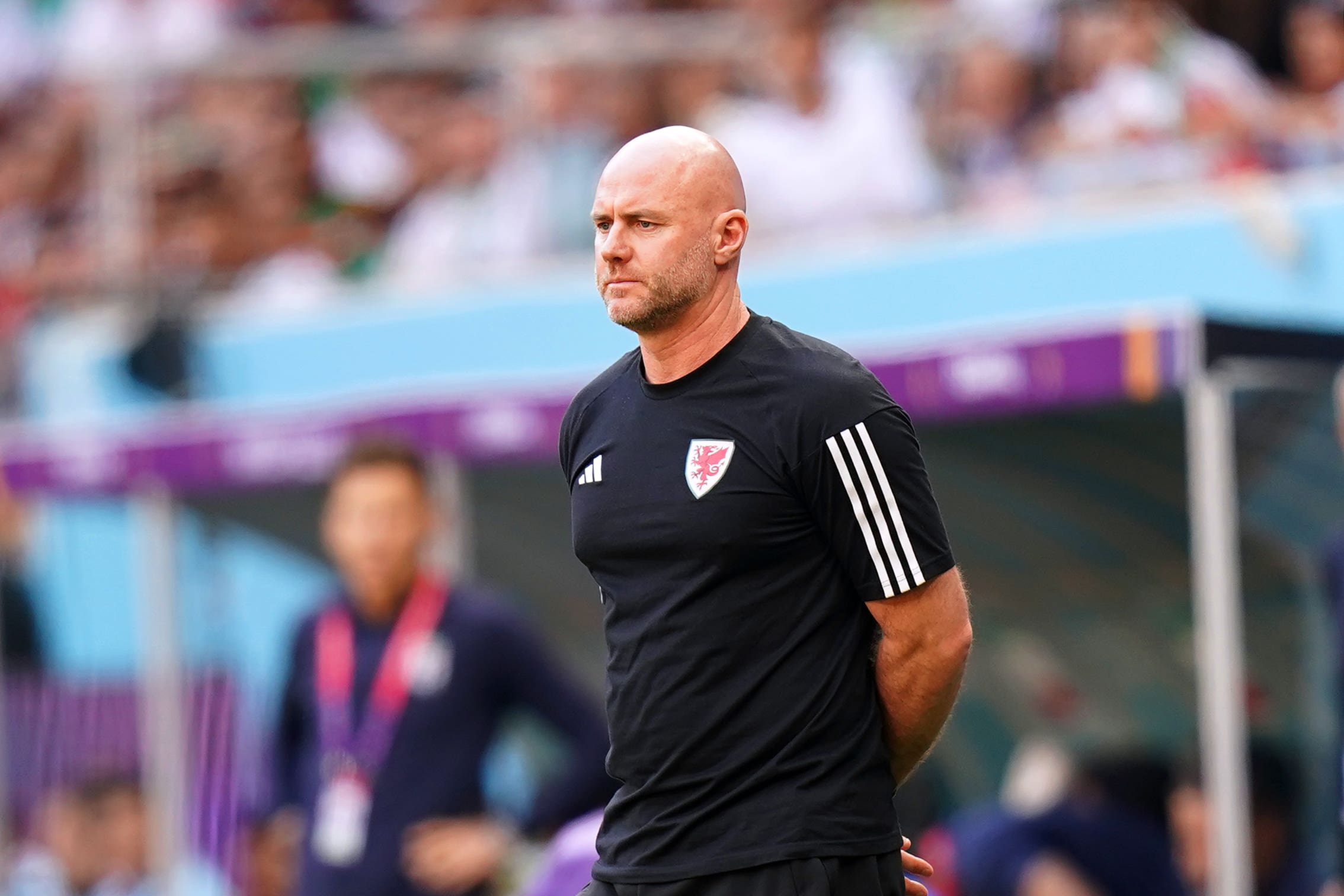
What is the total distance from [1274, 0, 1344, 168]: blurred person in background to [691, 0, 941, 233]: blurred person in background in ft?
4.33

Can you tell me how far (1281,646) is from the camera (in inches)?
251

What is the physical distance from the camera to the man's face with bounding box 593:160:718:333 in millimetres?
3160

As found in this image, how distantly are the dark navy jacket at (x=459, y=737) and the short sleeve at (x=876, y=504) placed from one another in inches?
99.5

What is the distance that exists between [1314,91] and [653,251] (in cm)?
502

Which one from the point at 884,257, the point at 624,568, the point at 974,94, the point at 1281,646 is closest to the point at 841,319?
the point at 884,257

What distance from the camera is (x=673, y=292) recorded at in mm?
3162

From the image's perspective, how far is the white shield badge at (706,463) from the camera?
311 cm

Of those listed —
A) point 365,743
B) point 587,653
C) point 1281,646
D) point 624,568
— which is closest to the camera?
point 624,568

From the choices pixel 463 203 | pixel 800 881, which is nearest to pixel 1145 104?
pixel 463 203

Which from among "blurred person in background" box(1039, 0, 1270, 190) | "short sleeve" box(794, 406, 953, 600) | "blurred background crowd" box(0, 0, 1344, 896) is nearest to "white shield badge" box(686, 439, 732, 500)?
"short sleeve" box(794, 406, 953, 600)

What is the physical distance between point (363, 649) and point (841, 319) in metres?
3.16

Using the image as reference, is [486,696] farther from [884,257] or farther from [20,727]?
[20,727]

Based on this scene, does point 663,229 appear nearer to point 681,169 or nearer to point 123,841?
point 681,169

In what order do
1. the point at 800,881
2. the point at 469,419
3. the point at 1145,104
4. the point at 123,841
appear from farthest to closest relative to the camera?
the point at 123,841 < the point at 1145,104 < the point at 469,419 < the point at 800,881
